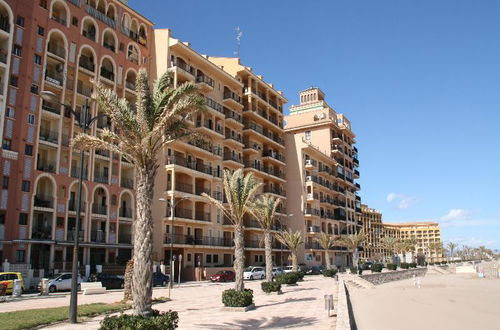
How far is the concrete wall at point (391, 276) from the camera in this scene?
199ft

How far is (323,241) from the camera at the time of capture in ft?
220

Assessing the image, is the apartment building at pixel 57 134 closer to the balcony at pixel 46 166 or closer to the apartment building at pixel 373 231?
the balcony at pixel 46 166

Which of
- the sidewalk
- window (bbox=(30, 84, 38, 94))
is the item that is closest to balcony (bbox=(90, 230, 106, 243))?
window (bbox=(30, 84, 38, 94))

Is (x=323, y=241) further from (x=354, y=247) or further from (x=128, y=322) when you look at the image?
(x=128, y=322)

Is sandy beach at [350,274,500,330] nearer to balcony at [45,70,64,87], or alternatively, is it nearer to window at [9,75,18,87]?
balcony at [45,70,64,87]

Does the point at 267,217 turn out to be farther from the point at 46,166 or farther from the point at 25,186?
the point at 46,166

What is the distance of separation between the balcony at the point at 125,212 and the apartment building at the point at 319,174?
122 ft

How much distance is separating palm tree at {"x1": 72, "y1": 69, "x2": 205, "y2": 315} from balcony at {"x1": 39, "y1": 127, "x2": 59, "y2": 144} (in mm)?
29137

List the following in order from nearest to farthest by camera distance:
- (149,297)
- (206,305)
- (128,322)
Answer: (128,322) < (149,297) < (206,305)

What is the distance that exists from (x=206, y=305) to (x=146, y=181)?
43.7 ft

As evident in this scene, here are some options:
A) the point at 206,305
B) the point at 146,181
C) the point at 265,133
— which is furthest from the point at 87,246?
the point at 265,133

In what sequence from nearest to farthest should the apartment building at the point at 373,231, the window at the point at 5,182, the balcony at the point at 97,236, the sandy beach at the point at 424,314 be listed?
the sandy beach at the point at 424,314 → the window at the point at 5,182 → the balcony at the point at 97,236 → the apartment building at the point at 373,231

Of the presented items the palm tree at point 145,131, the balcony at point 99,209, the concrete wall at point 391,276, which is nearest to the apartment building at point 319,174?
the concrete wall at point 391,276

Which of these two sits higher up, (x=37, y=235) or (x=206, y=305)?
(x=37, y=235)
